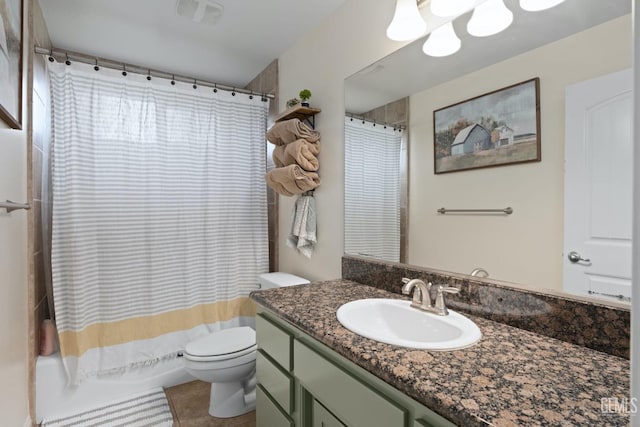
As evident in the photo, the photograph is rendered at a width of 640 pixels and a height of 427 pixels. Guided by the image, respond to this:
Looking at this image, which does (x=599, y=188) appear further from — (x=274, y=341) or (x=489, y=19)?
(x=274, y=341)

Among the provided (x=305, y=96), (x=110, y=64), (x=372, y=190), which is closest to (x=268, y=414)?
(x=372, y=190)

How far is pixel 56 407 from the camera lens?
6.17ft

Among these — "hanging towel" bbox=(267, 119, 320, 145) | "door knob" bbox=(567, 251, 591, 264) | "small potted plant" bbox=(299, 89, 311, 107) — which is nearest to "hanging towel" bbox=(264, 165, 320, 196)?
"hanging towel" bbox=(267, 119, 320, 145)

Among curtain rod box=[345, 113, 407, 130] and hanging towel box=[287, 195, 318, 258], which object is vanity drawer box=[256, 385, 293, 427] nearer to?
hanging towel box=[287, 195, 318, 258]

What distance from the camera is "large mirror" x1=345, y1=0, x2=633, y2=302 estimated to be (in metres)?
0.85

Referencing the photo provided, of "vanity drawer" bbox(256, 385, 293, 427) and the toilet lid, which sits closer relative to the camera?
"vanity drawer" bbox(256, 385, 293, 427)

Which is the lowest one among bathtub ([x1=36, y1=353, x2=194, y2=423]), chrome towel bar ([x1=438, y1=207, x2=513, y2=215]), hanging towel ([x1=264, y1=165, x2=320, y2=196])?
bathtub ([x1=36, y1=353, x2=194, y2=423])

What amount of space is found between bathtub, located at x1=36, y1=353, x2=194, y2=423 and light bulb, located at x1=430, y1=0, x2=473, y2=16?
2.54 meters

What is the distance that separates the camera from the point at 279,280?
2.12 m

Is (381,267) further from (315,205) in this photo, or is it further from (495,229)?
(315,205)

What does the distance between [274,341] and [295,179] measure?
953 millimetres

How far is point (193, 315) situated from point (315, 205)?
1233 millimetres

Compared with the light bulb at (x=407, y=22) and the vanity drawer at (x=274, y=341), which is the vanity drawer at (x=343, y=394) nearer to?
the vanity drawer at (x=274, y=341)

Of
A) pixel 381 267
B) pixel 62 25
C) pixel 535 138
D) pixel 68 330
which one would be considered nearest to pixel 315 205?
pixel 381 267
